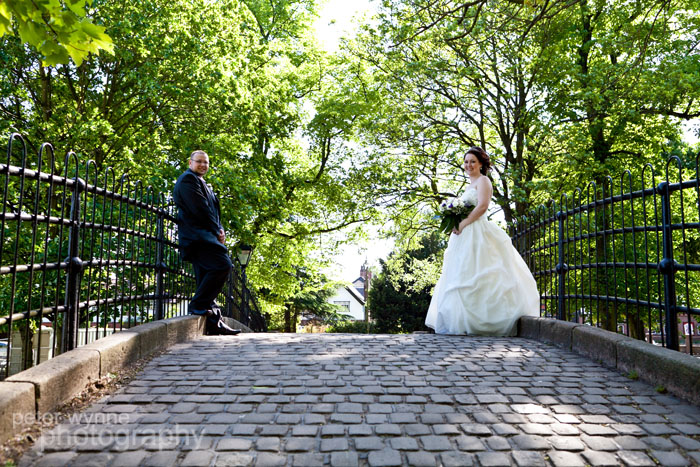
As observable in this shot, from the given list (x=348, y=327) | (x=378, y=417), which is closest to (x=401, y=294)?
(x=348, y=327)

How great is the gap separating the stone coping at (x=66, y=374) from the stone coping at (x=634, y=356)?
13.2ft

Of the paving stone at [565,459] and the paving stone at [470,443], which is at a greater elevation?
the paving stone at [470,443]

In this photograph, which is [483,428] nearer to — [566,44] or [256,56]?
[566,44]

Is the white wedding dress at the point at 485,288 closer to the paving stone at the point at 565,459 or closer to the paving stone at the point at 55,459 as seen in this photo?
the paving stone at the point at 565,459

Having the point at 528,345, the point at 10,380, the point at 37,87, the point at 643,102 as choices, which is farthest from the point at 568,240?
the point at 37,87

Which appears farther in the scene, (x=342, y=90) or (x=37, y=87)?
(x=342, y=90)

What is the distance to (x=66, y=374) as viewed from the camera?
362 cm

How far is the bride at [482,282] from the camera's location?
7.57 m

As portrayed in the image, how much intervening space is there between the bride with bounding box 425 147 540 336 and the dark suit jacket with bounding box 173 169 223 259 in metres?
3.22

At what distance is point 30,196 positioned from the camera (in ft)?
46.9

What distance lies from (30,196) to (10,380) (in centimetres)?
1274

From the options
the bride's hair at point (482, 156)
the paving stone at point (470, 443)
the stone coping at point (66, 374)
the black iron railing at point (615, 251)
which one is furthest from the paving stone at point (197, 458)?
the bride's hair at point (482, 156)

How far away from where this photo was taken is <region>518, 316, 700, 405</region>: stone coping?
384 centimetres

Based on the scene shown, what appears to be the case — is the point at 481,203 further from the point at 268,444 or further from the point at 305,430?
the point at 268,444
